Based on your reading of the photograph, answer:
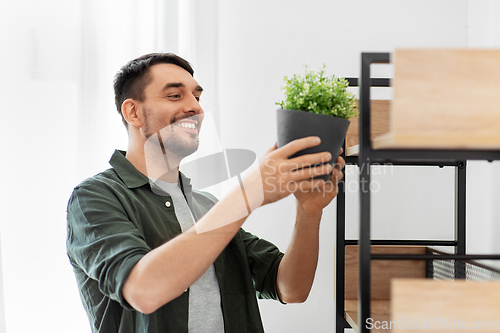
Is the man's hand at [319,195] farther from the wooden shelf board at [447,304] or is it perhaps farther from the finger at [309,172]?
the wooden shelf board at [447,304]

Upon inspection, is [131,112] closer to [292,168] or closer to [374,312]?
[292,168]

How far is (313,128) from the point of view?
0.70 metres

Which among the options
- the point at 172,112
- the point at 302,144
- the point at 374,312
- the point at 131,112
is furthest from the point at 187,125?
the point at 374,312

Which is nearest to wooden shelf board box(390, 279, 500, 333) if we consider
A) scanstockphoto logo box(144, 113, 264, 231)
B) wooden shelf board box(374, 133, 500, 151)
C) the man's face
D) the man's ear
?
wooden shelf board box(374, 133, 500, 151)

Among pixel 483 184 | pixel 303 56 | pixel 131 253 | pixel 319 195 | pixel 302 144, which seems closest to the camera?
pixel 302 144

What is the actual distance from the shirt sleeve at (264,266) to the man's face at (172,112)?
0.36 m

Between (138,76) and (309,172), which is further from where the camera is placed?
(138,76)

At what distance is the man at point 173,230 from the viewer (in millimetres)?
771

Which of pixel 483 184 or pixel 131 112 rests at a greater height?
pixel 131 112

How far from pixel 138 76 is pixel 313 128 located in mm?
702

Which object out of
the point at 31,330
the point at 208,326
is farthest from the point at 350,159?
the point at 31,330

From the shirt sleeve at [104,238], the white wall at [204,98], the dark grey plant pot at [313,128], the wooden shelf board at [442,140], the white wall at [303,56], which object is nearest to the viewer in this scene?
the wooden shelf board at [442,140]

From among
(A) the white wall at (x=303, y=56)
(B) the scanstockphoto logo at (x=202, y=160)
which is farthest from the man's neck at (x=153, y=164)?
(A) the white wall at (x=303, y=56)

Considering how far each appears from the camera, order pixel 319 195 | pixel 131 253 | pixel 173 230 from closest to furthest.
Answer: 1. pixel 131 253
2. pixel 319 195
3. pixel 173 230
